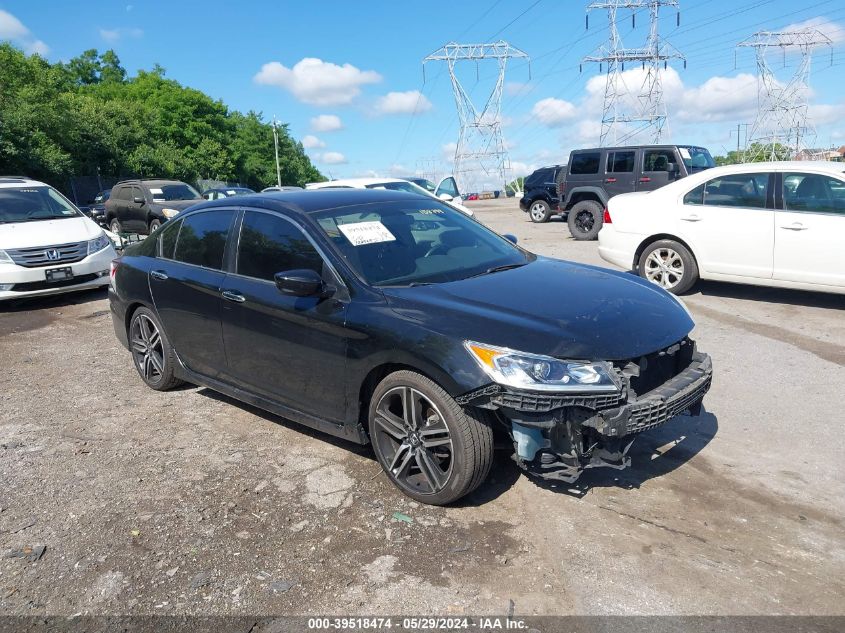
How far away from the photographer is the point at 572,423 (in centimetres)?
330

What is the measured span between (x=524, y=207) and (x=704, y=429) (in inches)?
754

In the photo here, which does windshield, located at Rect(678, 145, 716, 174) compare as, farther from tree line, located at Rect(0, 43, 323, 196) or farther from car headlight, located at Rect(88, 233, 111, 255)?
tree line, located at Rect(0, 43, 323, 196)

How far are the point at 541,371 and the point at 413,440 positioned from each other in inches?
32.7

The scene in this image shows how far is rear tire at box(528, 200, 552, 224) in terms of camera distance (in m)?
22.3

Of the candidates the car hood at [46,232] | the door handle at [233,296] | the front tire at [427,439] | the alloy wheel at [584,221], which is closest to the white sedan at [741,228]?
the front tire at [427,439]

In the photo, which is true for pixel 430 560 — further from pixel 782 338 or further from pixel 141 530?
pixel 782 338

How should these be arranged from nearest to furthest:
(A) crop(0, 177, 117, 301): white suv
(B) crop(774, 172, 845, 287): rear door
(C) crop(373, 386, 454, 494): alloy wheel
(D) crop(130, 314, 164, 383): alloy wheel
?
(C) crop(373, 386, 454, 494): alloy wheel, (D) crop(130, 314, 164, 383): alloy wheel, (B) crop(774, 172, 845, 287): rear door, (A) crop(0, 177, 117, 301): white suv

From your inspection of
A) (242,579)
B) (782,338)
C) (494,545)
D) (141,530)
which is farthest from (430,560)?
(782,338)

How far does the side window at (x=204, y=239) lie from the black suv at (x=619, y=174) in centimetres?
1165

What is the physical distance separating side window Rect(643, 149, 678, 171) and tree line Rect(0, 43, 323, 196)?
24548 mm

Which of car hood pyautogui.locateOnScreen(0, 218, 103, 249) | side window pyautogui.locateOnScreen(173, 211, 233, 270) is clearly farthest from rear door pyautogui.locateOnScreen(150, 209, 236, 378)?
car hood pyautogui.locateOnScreen(0, 218, 103, 249)

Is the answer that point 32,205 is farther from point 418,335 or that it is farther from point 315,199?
point 418,335

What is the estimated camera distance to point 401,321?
3.64 meters

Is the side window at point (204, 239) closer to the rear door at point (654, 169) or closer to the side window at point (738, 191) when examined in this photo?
the side window at point (738, 191)
